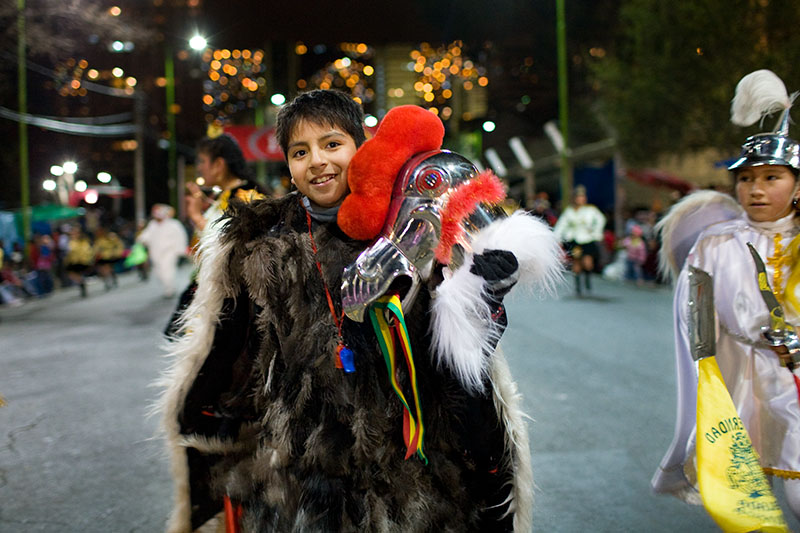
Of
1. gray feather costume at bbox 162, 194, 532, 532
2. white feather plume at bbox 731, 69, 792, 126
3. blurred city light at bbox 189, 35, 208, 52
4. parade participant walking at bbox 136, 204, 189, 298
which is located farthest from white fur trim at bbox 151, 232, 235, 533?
blurred city light at bbox 189, 35, 208, 52

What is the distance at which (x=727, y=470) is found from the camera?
2363mm

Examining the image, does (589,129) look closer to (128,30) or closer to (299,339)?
(128,30)

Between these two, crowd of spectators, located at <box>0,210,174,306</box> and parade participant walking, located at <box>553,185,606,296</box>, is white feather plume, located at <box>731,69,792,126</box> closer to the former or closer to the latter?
parade participant walking, located at <box>553,185,606,296</box>

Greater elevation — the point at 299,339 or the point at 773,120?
the point at 773,120

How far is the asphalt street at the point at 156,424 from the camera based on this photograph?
3602mm

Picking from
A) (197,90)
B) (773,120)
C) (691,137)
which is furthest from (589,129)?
(197,90)

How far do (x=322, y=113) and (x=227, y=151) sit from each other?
97.7 inches

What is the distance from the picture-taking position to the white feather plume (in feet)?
9.36

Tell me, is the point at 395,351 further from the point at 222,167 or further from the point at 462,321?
the point at 222,167

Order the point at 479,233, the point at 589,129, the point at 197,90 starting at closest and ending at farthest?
the point at 479,233 < the point at 589,129 < the point at 197,90

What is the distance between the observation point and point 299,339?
1.93 meters

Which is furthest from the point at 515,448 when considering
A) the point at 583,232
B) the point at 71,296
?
the point at 71,296

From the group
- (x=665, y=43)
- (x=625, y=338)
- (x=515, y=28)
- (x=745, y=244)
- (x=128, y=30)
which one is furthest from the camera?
(x=515, y=28)

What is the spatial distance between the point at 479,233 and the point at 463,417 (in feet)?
1.76
